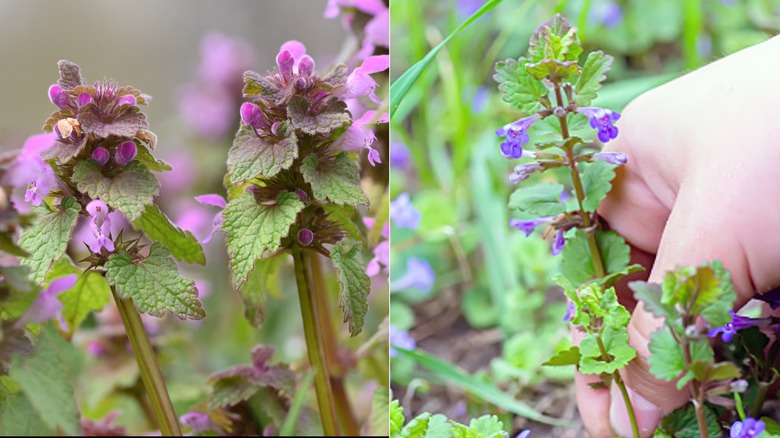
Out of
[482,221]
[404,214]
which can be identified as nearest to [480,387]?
[404,214]

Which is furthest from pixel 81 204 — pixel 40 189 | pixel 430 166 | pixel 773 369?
pixel 430 166

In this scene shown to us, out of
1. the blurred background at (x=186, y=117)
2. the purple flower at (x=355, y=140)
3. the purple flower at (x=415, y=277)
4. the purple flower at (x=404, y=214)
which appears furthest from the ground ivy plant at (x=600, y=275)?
the purple flower at (x=415, y=277)

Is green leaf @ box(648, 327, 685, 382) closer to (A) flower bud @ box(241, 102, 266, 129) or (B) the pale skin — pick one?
(B) the pale skin

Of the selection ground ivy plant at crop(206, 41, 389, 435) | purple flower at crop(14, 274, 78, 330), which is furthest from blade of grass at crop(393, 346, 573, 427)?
purple flower at crop(14, 274, 78, 330)

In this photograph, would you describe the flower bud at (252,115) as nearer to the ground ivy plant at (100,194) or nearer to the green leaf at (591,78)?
the ground ivy plant at (100,194)

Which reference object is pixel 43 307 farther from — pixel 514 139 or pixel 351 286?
pixel 514 139

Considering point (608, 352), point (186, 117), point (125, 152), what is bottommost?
point (608, 352)

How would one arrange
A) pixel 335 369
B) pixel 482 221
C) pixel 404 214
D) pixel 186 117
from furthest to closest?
1. pixel 186 117
2. pixel 482 221
3. pixel 404 214
4. pixel 335 369
